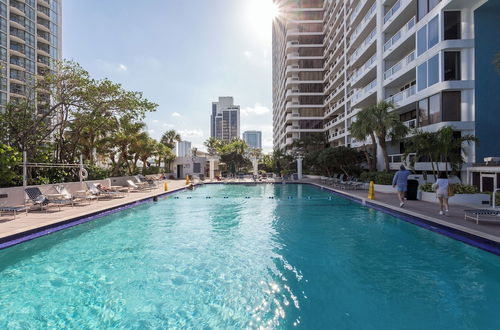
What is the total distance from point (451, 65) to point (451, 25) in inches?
93.7

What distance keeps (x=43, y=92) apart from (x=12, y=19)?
144 feet

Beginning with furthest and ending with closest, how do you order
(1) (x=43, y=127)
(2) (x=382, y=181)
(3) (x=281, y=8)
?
(3) (x=281, y=8) < (2) (x=382, y=181) < (1) (x=43, y=127)

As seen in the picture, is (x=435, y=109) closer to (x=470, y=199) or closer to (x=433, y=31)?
(x=433, y=31)

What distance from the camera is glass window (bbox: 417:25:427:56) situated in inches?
658

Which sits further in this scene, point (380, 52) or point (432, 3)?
point (380, 52)

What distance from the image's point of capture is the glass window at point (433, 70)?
15.6 meters

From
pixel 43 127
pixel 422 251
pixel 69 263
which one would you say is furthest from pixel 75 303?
pixel 43 127

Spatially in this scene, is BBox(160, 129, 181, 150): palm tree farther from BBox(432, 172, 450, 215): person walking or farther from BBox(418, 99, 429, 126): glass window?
BBox(432, 172, 450, 215): person walking

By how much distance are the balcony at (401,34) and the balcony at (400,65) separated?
1.55m

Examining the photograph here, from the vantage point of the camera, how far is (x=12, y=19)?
43406 mm

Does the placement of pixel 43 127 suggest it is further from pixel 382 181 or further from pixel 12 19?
pixel 12 19

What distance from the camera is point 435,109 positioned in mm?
15844

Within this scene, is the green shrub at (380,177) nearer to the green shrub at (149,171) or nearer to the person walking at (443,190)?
the person walking at (443,190)

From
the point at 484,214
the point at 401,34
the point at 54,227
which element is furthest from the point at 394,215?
the point at 401,34
